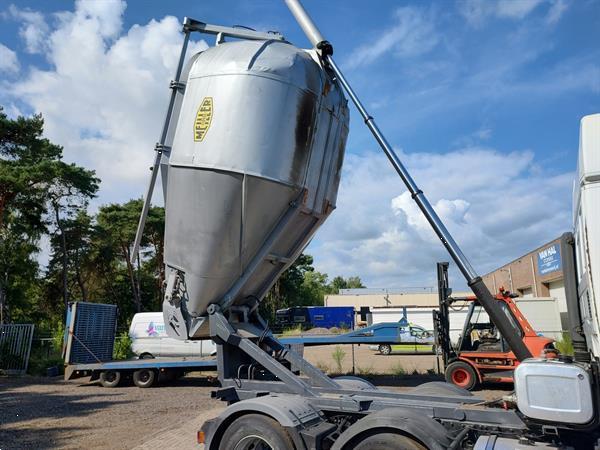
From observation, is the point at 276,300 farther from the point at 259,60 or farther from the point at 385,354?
the point at 259,60

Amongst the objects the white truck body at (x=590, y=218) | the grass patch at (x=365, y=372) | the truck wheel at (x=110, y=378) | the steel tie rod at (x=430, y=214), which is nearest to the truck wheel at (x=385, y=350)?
the grass patch at (x=365, y=372)

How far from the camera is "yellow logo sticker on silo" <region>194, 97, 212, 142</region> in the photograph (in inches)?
234

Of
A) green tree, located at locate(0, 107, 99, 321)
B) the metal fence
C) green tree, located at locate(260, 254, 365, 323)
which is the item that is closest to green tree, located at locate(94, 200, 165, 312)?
green tree, located at locate(0, 107, 99, 321)

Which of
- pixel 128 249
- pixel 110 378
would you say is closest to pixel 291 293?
pixel 128 249

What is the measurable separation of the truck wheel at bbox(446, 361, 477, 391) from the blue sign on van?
14602 mm

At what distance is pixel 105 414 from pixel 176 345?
7046mm

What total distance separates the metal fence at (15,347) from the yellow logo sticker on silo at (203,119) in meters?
17.1

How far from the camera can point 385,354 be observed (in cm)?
2583

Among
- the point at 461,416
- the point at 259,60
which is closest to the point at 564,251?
the point at 461,416

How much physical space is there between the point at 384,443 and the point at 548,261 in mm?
27058

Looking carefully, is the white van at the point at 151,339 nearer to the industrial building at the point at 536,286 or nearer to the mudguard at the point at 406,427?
the industrial building at the point at 536,286

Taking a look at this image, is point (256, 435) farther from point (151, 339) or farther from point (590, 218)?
point (151, 339)

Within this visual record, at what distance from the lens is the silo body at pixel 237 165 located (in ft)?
19.1

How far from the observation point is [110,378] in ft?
51.0
